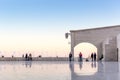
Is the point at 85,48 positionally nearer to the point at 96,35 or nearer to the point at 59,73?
the point at 96,35

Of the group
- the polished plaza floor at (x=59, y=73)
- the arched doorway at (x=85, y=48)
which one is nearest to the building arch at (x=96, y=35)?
the arched doorway at (x=85, y=48)

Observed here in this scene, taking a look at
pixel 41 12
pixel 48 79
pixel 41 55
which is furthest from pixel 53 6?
pixel 48 79

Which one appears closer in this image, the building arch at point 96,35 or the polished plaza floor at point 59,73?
the polished plaza floor at point 59,73

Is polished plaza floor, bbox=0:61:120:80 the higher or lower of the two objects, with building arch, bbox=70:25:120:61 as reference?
lower

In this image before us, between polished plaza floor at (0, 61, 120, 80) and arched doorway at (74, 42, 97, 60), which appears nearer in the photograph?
polished plaza floor at (0, 61, 120, 80)

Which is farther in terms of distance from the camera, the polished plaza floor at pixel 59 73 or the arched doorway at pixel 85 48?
the arched doorway at pixel 85 48

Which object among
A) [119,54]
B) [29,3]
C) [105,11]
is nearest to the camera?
[119,54]

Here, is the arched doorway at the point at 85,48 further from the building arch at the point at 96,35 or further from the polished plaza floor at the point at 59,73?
the polished plaza floor at the point at 59,73

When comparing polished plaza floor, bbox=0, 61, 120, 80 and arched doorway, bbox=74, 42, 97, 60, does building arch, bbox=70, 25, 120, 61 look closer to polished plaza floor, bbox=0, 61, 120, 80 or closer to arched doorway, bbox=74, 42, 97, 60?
arched doorway, bbox=74, 42, 97, 60

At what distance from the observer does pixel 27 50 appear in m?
39.8

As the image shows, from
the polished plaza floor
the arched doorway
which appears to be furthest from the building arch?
the polished plaza floor

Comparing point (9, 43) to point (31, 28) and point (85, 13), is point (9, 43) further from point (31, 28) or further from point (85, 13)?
point (85, 13)

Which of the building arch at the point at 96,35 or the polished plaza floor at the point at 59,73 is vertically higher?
the building arch at the point at 96,35

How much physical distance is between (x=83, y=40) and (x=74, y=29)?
245cm
